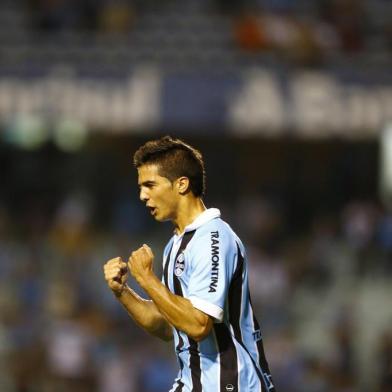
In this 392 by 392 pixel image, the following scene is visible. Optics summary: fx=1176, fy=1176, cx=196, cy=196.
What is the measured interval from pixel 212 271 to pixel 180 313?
235 millimetres

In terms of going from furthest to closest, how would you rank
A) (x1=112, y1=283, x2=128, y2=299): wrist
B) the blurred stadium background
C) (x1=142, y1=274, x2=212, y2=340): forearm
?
the blurred stadium background → (x1=112, y1=283, x2=128, y2=299): wrist → (x1=142, y1=274, x2=212, y2=340): forearm

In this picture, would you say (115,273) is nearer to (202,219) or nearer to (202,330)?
(202,219)

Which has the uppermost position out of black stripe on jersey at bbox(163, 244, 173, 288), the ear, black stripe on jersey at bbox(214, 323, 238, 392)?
the ear

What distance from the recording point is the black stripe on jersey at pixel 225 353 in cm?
492

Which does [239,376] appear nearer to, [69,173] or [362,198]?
[362,198]

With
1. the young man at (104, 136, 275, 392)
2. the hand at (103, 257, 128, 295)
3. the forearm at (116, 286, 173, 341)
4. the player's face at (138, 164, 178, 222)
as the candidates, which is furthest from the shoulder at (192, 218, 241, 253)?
the forearm at (116, 286, 173, 341)

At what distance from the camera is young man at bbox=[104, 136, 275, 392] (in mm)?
4844

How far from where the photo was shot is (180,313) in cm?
468

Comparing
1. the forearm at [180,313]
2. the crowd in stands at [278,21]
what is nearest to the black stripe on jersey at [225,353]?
the forearm at [180,313]

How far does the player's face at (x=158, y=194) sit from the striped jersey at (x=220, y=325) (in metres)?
0.12

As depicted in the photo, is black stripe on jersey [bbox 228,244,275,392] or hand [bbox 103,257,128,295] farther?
hand [bbox 103,257,128,295]

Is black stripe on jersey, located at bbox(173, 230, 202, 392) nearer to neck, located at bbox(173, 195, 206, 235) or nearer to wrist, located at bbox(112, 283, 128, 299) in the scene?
neck, located at bbox(173, 195, 206, 235)

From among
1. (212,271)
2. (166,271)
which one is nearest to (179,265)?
(166,271)

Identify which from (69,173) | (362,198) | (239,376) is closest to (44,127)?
(69,173)
